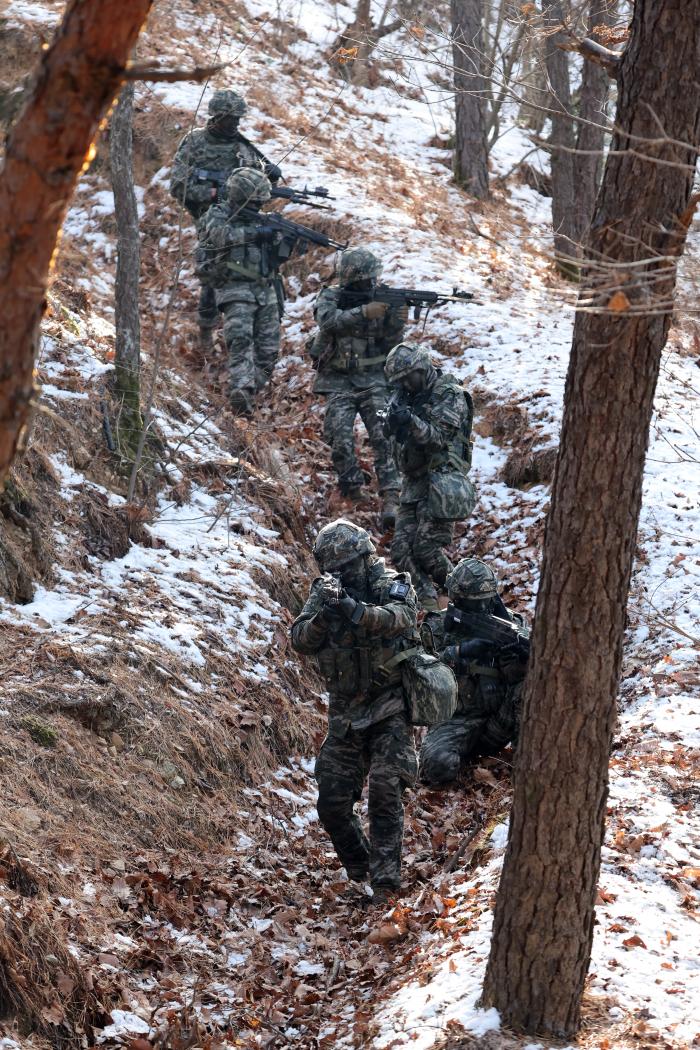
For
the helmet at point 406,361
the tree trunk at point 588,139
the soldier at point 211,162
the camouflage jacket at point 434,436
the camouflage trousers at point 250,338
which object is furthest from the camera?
the tree trunk at point 588,139

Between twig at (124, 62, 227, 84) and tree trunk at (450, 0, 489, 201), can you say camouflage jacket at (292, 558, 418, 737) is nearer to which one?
twig at (124, 62, 227, 84)

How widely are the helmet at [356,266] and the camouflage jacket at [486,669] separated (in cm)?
439

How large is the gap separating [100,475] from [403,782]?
3.88 meters

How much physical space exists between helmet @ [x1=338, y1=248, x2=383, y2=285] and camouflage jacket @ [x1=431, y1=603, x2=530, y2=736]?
4393 millimetres

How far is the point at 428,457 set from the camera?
1024 centimetres

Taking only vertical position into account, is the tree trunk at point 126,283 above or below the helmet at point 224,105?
below

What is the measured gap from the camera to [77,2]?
9.31ft

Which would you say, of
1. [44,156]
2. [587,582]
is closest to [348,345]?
[587,582]

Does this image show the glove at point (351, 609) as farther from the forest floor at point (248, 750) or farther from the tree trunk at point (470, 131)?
the tree trunk at point (470, 131)

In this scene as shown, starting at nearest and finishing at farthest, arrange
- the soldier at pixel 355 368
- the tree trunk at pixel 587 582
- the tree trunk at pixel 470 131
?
the tree trunk at pixel 587 582 → the soldier at pixel 355 368 → the tree trunk at pixel 470 131

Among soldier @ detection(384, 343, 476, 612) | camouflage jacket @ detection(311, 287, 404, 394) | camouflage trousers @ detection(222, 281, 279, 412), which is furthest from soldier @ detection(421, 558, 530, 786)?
camouflage trousers @ detection(222, 281, 279, 412)

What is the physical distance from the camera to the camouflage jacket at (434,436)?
1007 cm

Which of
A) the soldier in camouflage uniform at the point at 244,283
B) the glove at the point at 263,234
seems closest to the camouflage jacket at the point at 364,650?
the soldier in camouflage uniform at the point at 244,283

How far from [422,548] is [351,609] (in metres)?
3.20
